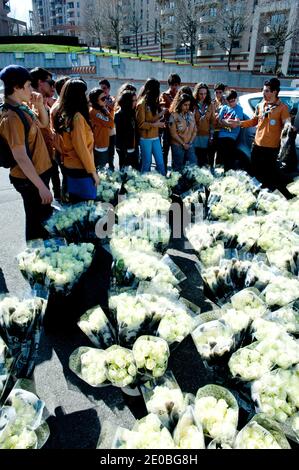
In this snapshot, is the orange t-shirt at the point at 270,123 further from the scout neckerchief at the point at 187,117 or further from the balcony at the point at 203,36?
the balcony at the point at 203,36

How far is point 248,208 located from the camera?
412 centimetres

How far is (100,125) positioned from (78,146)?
7.66 feet

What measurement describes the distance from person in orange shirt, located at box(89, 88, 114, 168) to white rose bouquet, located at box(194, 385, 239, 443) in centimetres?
442

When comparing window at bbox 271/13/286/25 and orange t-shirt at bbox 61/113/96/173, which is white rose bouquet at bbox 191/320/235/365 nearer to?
orange t-shirt at bbox 61/113/96/173

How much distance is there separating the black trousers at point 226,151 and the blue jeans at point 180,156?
0.69 metres

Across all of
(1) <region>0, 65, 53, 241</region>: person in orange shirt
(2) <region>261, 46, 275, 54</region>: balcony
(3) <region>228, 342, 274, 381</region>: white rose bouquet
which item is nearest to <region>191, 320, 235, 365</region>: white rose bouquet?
(3) <region>228, 342, 274, 381</region>: white rose bouquet

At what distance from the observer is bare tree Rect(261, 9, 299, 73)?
3253 cm

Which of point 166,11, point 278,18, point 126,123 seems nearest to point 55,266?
point 126,123

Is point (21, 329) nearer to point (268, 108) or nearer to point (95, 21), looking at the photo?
point (268, 108)

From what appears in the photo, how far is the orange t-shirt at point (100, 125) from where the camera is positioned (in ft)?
17.8

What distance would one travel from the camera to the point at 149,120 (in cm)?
569

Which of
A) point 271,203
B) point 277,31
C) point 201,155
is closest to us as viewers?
point 271,203

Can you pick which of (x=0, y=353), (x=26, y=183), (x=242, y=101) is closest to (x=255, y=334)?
(x=0, y=353)

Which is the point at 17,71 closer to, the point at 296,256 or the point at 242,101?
the point at 296,256
